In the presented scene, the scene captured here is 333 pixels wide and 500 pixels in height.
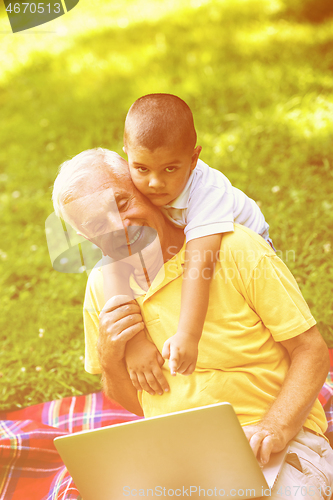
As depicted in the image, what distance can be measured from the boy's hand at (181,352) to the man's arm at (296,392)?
26cm

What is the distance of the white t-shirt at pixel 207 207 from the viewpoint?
1538mm

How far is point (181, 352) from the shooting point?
1373 mm

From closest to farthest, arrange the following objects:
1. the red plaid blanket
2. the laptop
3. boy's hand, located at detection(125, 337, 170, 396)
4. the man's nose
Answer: the laptop < the man's nose < boy's hand, located at detection(125, 337, 170, 396) < the red plaid blanket

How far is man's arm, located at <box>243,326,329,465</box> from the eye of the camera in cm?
142

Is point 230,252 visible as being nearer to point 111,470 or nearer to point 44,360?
point 111,470

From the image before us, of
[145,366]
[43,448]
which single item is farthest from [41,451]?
[145,366]

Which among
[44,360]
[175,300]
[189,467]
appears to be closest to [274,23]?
[44,360]

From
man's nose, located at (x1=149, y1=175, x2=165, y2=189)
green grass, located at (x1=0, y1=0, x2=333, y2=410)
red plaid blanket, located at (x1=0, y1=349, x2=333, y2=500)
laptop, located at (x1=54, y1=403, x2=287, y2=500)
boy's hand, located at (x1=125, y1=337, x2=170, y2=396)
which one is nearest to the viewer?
laptop, located at (x1=54, y1=403, x2=287, y2=500)

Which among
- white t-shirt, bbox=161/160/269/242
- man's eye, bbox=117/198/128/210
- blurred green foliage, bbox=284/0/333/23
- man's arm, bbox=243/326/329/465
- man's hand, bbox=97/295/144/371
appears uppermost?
man's eye, bbox=117/198/128/210

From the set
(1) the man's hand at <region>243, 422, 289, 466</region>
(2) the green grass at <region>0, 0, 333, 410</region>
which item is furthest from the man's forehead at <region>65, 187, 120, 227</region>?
(2) the green grass at <region>0, 0, 333, 410</region>

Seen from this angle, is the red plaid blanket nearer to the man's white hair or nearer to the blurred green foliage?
the man's white hair

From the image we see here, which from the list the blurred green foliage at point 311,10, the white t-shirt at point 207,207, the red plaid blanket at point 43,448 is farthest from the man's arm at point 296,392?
the blurred green foliage at point 311,10

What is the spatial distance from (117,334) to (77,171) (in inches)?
20.3

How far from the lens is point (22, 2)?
214 cm
